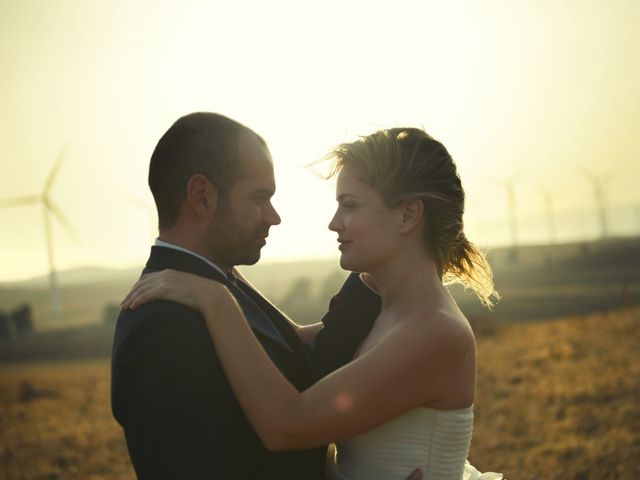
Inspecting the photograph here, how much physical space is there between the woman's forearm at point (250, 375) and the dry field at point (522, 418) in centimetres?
1046

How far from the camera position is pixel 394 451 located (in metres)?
4.73

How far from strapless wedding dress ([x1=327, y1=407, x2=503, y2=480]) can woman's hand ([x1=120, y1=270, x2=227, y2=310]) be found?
151 cm

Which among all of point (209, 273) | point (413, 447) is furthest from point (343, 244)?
point (413, 447)

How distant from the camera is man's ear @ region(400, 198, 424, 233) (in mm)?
4926

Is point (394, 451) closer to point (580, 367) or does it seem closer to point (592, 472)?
point (592, 472)

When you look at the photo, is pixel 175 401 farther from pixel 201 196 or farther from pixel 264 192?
pixel 264 192

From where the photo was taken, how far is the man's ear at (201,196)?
432cm

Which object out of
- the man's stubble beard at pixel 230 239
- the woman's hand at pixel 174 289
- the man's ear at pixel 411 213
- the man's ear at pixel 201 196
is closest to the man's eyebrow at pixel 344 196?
the man's ear at pixel 411 213

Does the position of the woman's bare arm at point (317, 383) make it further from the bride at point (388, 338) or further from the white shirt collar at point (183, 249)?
the white shirt collar at point (183, 249)

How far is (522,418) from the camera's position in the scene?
59.8 feet

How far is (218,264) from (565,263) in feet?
401

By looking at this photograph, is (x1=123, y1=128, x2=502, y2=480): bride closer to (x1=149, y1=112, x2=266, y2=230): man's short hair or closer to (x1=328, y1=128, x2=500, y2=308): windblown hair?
(x1=328, y1=128, x2=500, y2=308): windblown hair

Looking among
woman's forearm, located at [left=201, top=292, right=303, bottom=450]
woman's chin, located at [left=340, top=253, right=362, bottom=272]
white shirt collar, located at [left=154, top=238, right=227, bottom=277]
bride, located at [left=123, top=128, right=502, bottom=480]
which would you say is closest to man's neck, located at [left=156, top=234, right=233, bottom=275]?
white shirt collar, located at [left=154, top=238, right=227, bottom=277]

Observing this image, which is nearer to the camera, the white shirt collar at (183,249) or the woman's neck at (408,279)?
the white shirt collar at (183,249)
